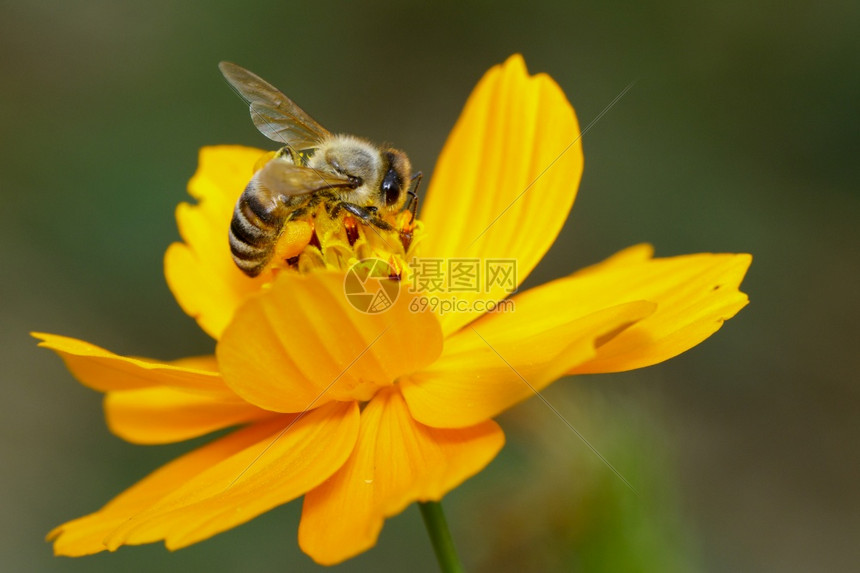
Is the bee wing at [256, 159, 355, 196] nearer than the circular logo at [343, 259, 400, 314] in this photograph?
No

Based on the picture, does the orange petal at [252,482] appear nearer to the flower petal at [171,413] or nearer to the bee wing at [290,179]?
the flower petal at [171,413]

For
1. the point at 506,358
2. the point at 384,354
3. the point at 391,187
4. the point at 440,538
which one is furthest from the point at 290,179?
the point at 440,538

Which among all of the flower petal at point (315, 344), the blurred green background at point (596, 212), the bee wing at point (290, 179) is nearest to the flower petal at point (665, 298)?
the flower petal at point (315, 344)

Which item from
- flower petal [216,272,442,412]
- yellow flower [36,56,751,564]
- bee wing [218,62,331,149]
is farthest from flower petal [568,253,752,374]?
bee wing [218,62,331,149]

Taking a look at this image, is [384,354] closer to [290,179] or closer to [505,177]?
[290,179]

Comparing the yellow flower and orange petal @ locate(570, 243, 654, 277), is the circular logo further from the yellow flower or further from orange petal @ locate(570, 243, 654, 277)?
orange petal @ locate(570, 243, 654, 277)

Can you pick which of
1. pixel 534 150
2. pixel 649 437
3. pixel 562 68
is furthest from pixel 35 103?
pixel 649 437

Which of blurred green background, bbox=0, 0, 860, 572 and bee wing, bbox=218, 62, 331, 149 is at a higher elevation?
bee wing, bbox=218, 62, 331, 149
